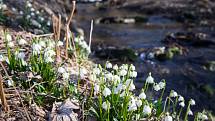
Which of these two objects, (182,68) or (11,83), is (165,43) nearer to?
(182,68)

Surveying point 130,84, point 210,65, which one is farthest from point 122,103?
point 210,65

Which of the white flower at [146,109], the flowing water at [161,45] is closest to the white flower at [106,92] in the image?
the white flower at [146,109]

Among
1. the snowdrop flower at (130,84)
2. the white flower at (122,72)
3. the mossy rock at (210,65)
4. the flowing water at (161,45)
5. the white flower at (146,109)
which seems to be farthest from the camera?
the mossy rock at (210,65)

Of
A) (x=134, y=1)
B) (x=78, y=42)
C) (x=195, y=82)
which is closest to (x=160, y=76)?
(x=195, y=82)

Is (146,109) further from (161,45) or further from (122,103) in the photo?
(161,45)

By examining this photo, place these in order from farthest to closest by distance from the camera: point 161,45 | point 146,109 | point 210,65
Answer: point 161,45 → point 210,65 → point 146,109

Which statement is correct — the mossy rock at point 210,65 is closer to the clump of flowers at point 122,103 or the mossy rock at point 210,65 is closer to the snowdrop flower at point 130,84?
the clump of flowers at point 122,103

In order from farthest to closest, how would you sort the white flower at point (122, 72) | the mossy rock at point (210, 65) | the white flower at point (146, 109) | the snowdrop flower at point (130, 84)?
the mossy rock at point (210, 65) < the white flower at point (122, 72) < the snowdrop flower at point (130, 84) < the white flower at point (146, 109)

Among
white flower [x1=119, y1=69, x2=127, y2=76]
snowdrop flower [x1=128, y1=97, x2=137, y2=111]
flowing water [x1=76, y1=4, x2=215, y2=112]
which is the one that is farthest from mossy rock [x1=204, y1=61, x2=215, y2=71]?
snowdrop flower [x1=128, y1=97, x2=137, y2=111]

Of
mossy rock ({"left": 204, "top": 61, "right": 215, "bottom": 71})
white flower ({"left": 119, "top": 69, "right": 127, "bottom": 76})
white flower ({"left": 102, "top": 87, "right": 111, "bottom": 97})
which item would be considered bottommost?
mossy rock ({"left": 204, "top": 61, "right": 215, "bottom": 71})

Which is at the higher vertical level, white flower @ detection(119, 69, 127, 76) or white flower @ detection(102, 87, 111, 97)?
white flower @ detection(119, 69, 127, 76)

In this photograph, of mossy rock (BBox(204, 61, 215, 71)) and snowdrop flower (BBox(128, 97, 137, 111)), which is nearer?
snowdrop flower (BBox(128, 97, 137, 111))

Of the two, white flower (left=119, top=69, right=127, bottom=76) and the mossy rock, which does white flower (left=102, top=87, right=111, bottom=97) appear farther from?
the mossy rock
